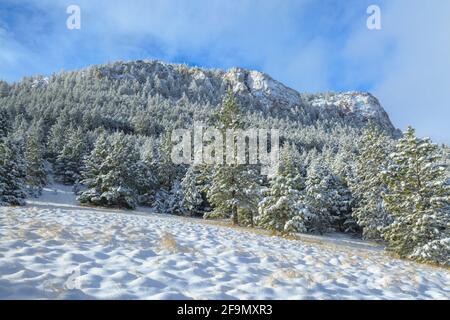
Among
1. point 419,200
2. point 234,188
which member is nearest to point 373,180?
point 234,188

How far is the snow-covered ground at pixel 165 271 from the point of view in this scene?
5547mm

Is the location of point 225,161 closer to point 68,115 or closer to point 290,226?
point 290,226

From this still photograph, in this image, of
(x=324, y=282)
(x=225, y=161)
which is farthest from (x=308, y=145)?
(x=324, y=282)

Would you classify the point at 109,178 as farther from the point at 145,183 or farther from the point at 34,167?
the point at 34,167

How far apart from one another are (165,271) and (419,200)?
674 inches

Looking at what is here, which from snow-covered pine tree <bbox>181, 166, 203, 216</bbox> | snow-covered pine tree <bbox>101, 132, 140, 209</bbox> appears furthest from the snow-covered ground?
snow-covered pine tree <bbox>181, 166, 203, 216</bbox>

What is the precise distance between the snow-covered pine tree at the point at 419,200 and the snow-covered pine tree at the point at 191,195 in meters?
32.3

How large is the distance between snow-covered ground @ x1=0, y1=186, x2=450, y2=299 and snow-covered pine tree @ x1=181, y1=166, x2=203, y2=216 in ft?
128

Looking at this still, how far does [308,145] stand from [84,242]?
14628 centimetres

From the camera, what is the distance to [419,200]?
18.8 m

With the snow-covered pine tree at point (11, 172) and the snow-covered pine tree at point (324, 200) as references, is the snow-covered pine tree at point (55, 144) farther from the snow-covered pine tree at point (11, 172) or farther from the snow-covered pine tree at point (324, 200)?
the snow-covered pine tree at point (324, 200)

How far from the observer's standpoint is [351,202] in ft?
156

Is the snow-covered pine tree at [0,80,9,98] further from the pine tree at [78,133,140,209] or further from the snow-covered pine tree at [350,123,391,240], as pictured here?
the snow-covered pine tree at [350,123,391,240]
